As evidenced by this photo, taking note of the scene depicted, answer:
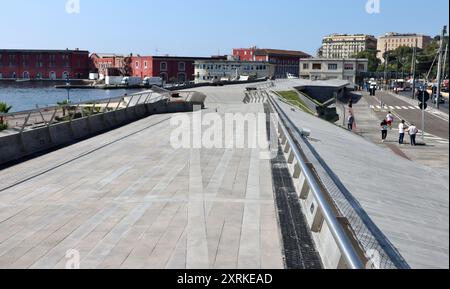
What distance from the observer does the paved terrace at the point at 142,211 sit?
5887mm

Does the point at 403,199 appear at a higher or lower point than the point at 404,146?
higher

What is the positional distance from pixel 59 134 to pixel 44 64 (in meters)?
158

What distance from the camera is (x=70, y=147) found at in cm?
1543

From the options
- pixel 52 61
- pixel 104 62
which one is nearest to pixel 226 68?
pixel 104 62

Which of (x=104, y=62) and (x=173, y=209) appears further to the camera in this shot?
(x=104, y=62)

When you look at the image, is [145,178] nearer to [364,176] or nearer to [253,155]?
[253,155]

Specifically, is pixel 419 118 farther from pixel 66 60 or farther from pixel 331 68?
pixel 66 60

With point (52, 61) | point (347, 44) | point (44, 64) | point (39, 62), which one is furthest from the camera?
point (39, 62)

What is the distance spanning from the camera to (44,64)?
537 feet

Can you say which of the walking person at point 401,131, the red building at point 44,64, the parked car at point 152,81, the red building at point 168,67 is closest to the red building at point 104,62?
the red building at point 44,64

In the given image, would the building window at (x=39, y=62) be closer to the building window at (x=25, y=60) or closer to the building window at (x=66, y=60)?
the building window at (x=25, y=60)

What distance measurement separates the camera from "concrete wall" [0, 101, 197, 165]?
13.2m

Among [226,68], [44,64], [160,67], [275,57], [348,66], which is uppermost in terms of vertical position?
[275,57]
